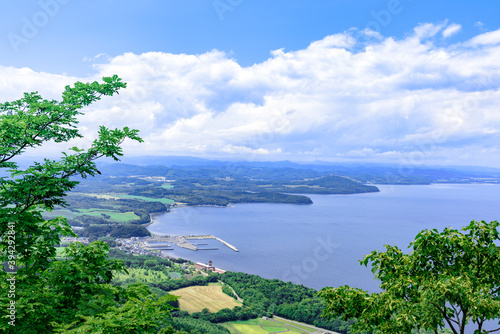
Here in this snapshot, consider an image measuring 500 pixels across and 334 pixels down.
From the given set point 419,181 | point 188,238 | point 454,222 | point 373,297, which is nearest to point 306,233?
point 188,238

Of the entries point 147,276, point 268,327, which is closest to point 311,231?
point 147,276

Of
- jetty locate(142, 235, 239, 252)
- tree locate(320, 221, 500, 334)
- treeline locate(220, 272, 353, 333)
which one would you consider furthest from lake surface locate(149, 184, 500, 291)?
tree locate(320, 221, 500, 334)

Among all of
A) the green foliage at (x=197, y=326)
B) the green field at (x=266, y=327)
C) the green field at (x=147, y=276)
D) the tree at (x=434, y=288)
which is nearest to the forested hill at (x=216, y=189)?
the green field at (x=147, y=276)

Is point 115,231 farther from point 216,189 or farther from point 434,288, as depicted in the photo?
point 216,189

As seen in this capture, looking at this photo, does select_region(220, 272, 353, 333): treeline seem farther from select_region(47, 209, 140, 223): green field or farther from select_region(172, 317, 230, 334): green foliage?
select_region(47, 209, 140, 223): green field

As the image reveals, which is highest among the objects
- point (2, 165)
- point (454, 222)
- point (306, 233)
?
point (2, 165)

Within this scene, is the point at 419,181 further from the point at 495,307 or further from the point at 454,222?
the point at 495,307
